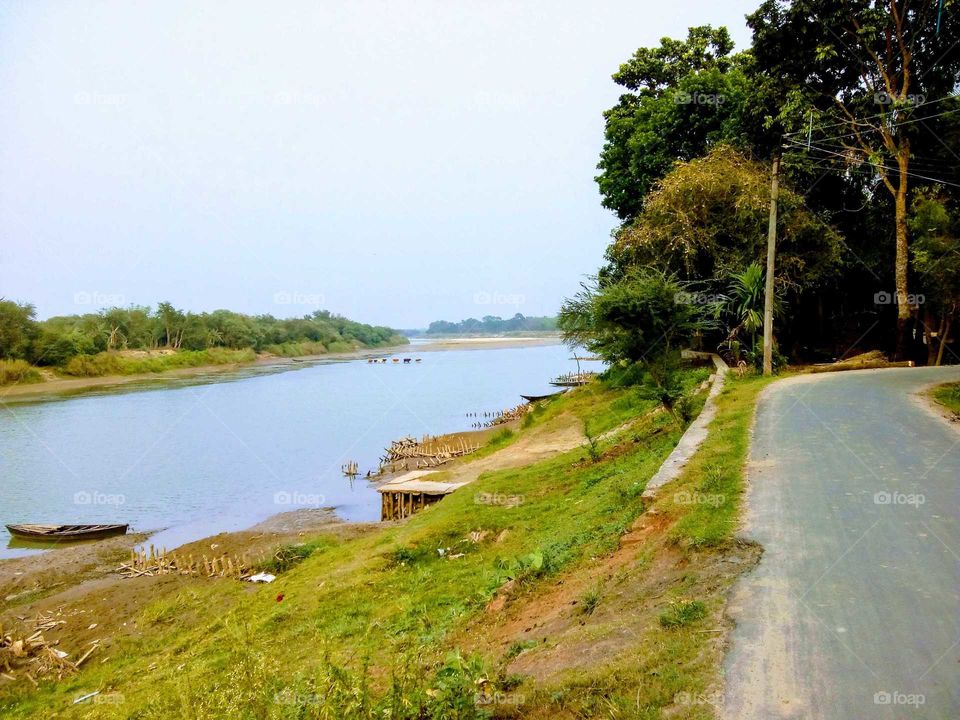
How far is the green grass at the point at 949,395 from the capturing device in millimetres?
12172

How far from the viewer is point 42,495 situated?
87.3ft

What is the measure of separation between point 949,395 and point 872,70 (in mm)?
16124

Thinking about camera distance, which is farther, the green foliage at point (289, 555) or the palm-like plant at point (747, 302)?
the palm-like plant at point (747, 302)

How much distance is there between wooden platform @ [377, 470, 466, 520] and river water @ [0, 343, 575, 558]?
2.17 m

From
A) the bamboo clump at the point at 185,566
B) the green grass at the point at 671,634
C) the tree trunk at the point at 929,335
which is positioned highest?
the tree trunk at the point at 929,335

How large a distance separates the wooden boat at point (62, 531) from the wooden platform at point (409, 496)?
9929 mm

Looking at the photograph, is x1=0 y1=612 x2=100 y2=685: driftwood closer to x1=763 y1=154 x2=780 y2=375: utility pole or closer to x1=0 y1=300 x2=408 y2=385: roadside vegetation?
x1=763 y1=154 x2=780 y2=375: utility pole

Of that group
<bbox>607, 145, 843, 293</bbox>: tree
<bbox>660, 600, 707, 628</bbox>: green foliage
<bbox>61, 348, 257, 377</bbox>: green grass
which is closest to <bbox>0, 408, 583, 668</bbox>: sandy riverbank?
<bbox>607, 145, 843, 293</bbox>: tree

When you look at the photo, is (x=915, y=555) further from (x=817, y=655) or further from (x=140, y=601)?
(x=140, y=601)

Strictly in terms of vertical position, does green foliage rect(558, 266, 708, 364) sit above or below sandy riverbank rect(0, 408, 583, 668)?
above

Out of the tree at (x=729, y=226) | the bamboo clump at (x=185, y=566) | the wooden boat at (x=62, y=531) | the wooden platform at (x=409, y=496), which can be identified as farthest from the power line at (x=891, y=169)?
the wooden boat at (x=62, y=531)

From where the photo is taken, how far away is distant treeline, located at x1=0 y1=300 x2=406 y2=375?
213 ft

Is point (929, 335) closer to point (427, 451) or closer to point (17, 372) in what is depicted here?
point (427, 451)

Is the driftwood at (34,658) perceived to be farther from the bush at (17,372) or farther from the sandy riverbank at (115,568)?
the bush at (17,372)
